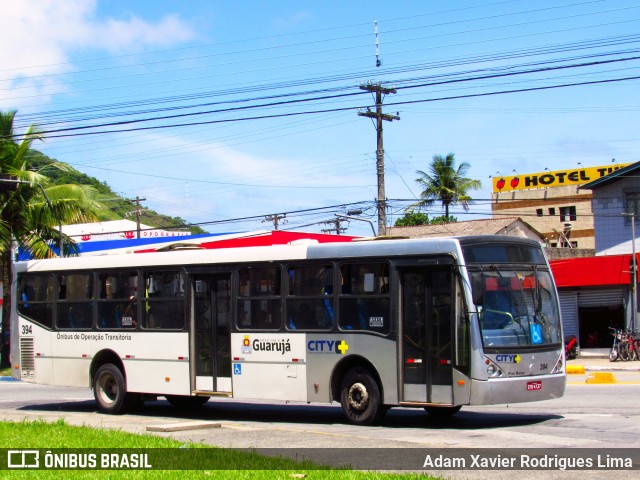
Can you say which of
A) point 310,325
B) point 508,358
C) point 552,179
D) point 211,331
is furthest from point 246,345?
point 552,179

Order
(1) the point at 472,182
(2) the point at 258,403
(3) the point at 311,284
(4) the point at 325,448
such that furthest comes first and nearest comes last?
(1) the point at 472,182 → (2) the point at 258,403 → (3) the point at 311,284 → (4) the point at 325,448

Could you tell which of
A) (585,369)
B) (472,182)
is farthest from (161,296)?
(472,182)

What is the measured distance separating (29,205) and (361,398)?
21058 mm

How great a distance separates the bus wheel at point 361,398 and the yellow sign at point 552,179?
232ft

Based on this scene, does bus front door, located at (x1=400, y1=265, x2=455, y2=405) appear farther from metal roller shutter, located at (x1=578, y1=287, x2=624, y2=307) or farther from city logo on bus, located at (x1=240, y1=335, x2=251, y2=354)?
metal roller shutter, located at (x1=578, y1=287, x2=624, y2=307)

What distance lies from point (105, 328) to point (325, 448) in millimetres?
8033

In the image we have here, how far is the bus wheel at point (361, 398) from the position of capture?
49.0 ft

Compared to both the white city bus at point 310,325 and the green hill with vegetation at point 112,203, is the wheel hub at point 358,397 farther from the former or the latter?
the green hill with vegetation at point 112,203

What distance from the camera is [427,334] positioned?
47.5 feet

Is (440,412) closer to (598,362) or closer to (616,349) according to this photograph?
(616,349)

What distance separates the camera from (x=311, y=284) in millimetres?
15914

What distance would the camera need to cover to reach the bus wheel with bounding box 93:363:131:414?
18.4 metres

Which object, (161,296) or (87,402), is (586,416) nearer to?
(161,296)

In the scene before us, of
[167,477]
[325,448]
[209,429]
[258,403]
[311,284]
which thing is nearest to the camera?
[167,477]
